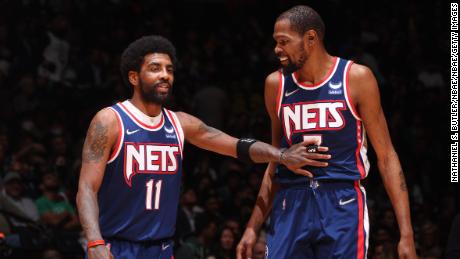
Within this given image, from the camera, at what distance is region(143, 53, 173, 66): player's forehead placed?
5566 millimetres

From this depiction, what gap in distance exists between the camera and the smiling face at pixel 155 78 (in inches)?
218

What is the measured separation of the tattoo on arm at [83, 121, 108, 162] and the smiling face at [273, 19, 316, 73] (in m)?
1.22

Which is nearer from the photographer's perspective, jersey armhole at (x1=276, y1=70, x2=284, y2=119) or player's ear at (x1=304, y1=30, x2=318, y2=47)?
player's ear at (x1=304, y1=30, x2=318, y2=47)

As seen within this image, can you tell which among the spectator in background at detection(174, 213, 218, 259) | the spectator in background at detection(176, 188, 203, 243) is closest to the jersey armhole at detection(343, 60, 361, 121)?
the spectator in background at detection(174, 213, 218, 259)

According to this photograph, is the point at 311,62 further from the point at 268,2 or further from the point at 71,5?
the point at 268,2

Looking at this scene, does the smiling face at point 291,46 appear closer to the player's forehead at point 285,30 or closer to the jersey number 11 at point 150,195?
the player's forehead at point 285,30

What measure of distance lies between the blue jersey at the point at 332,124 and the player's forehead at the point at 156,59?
865 mm

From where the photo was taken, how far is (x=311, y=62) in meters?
5.40

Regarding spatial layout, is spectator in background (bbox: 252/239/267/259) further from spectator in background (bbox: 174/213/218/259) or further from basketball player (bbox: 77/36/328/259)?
basketball player (bbox: 77/36/328/259)

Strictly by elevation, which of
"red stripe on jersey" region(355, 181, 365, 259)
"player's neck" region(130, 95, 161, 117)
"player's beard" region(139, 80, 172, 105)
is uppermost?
"player's beard" region(139, 80, 172, 105)

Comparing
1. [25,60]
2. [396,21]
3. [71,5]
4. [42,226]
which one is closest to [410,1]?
[396,21]

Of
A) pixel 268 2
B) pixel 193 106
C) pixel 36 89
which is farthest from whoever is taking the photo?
pixel 268 2

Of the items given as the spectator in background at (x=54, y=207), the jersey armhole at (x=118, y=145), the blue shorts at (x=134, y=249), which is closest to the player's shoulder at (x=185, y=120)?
the jersey armhole at (x=118, y=145)

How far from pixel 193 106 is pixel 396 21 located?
4.27 m
